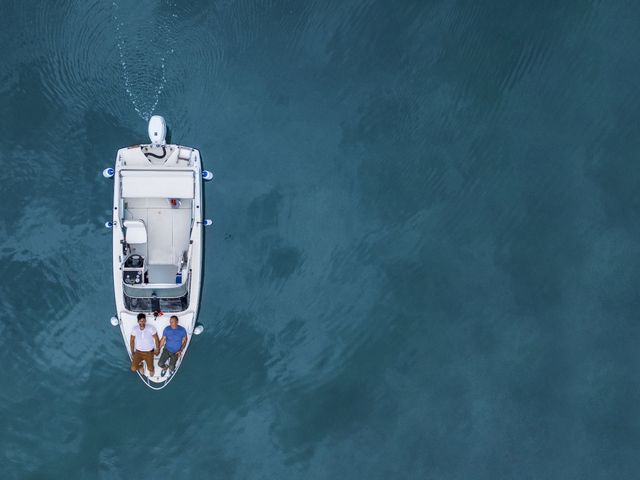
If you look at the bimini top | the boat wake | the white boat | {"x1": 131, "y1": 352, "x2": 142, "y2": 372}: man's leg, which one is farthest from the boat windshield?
the boat wake

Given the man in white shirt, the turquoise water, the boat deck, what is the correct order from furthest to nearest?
the turquoise water, the boat deck, the man in white shirt

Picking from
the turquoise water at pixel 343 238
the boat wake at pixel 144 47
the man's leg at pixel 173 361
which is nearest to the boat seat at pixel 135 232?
the turquoise water at pixel 343 238

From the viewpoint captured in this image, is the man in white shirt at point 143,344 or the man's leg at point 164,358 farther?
the man's leg at point 164,358

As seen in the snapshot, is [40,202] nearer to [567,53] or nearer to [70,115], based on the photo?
[70,115]

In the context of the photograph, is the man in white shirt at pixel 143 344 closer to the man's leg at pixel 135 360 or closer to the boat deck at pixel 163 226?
the man's leg at pixel 135 360

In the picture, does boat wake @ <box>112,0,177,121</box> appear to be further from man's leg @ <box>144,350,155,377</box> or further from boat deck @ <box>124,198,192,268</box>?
man's leg @ <box>144,350,155,377</box>

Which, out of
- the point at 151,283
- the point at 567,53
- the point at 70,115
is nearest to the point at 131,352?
the point at 151,283
